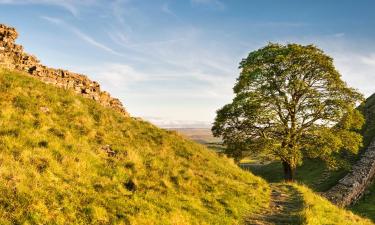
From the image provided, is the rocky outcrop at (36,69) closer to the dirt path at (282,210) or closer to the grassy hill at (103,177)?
the grassy hill at (103,177)

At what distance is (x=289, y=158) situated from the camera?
33.0 meters

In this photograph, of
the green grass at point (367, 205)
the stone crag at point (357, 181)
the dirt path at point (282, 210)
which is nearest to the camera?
the dirt path at point (282, 210)

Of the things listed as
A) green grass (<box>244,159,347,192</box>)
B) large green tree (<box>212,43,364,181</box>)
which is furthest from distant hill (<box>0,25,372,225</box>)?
green grass (<box>244,159,347,192</box>)

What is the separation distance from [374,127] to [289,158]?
1042 inches

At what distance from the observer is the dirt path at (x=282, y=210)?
17281 millimetres

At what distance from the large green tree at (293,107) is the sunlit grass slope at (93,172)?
8.75m

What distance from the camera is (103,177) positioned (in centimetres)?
1580

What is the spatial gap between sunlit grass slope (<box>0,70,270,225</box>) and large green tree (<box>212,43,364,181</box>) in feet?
28.7

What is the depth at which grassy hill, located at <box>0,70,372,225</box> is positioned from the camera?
41.1 ft

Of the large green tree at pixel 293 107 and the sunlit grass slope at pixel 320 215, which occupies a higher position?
the large green tree at pixel 293 107

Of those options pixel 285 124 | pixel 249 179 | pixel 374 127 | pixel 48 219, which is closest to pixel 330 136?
pixel 285 124

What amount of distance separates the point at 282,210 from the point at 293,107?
16.5 metres

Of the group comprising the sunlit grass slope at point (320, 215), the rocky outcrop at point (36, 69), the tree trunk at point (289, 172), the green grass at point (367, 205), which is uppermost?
the rocky outcrop at point (36, 69)

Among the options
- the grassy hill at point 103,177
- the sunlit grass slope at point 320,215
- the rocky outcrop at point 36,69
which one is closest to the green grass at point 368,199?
the grassy hill at point 103,177
